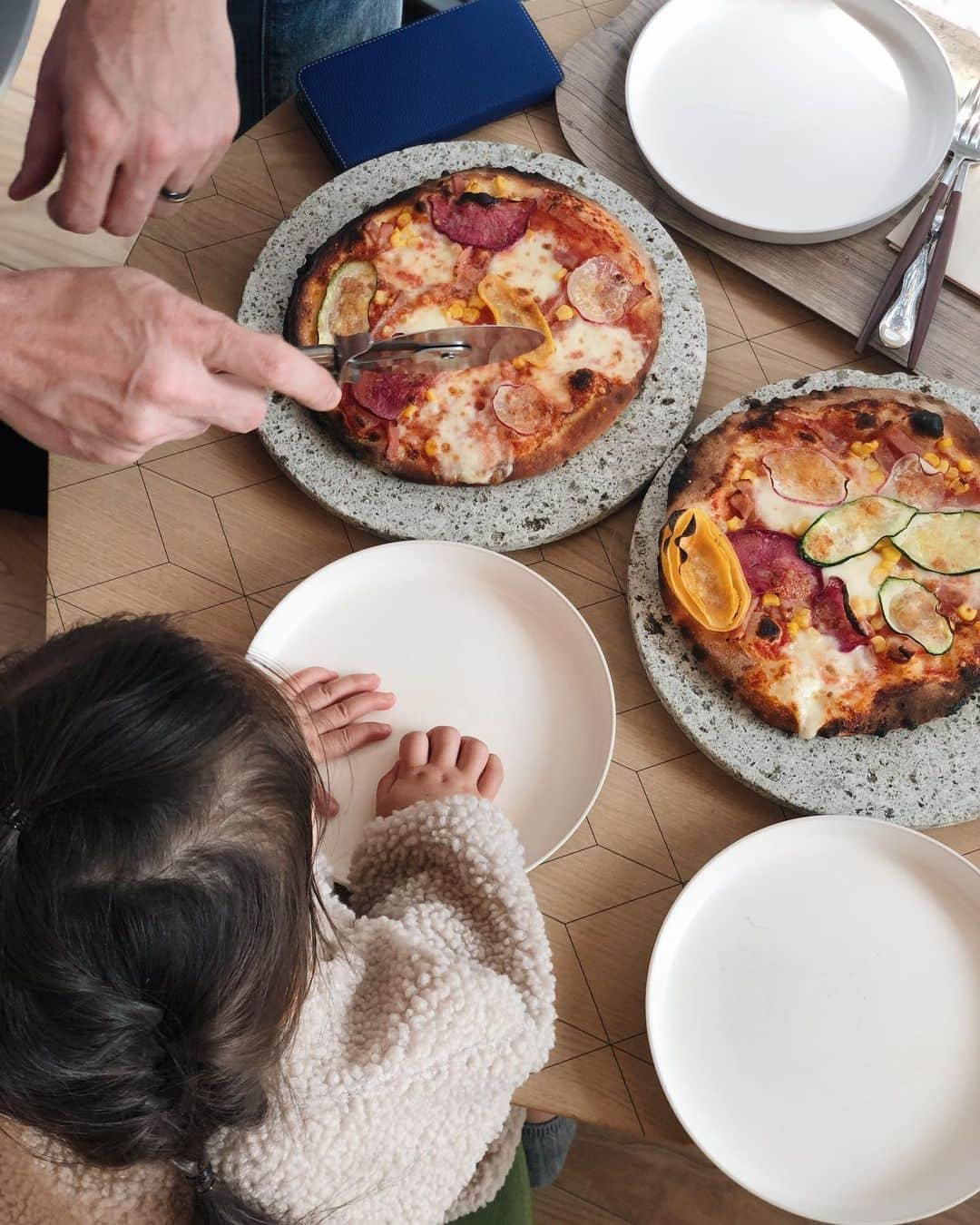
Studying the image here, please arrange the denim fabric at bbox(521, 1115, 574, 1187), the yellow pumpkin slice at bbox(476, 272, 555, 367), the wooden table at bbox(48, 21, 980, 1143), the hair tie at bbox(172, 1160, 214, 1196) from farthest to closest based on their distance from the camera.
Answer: the denim fabric at bbox(521, 1115, 574, 1187), the yellow pumpkin slice at bbox(476, 272, 555, 367), the wooden table at bbox(48, 21, 980, 1143), the hair tie at bbox(172, 1160, 214, 1196)

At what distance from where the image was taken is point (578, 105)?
5.01 feet

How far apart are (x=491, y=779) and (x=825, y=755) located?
0.36m

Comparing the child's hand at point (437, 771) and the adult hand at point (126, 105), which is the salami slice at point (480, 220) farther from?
the child's hand at point (437, 771)

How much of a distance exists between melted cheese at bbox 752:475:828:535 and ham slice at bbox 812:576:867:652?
74mm

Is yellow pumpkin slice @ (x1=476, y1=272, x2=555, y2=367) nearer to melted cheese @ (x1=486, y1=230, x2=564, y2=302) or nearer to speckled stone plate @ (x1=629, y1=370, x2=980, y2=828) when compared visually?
melted cheese @ (x1=486, y1=230, x2=564, y2=302)

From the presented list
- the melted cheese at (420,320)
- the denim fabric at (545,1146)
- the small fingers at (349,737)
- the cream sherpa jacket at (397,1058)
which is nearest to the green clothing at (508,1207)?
the cream sherpa jacket at (397,1058)

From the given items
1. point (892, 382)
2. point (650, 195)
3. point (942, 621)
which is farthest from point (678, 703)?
point (650, 195)

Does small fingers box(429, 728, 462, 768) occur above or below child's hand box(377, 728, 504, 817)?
above

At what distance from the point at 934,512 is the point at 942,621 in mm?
132

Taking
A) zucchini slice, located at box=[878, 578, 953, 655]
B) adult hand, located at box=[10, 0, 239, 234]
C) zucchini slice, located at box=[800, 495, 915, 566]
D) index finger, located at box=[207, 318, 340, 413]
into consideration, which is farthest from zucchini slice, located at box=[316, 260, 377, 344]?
zucchini slice, located at box=[878, 578, 953, 655]

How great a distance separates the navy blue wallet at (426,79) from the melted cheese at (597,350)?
0.39 m

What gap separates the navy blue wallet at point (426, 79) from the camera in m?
1.48

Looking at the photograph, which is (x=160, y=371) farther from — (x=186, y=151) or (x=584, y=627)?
(x=584, y=627)

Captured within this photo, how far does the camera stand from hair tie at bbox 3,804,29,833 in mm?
751
